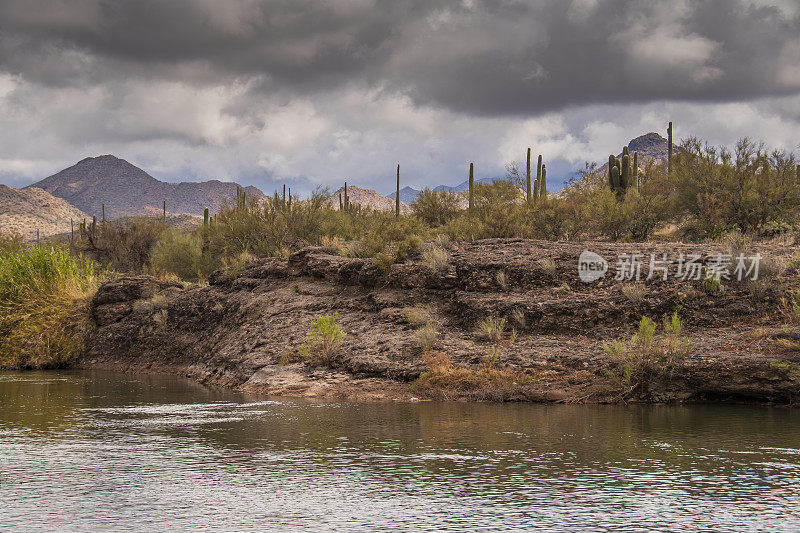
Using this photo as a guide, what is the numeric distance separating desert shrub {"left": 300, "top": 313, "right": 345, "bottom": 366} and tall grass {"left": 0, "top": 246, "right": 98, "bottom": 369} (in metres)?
13.0

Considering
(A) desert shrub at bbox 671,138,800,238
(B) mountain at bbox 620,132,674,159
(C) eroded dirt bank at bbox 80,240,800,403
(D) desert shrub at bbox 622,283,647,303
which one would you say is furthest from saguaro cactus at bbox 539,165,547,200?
(B) mountain at bbox 620,132,674,159

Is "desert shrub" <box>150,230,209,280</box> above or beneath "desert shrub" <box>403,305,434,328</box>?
above

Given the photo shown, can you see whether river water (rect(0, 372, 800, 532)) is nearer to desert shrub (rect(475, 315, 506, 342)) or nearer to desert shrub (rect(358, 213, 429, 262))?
desert shrub (rect(475, 315, 506, 342))

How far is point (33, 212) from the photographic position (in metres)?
148

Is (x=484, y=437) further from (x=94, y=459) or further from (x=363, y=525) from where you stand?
(x=94, y=459)

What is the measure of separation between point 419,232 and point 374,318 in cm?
817

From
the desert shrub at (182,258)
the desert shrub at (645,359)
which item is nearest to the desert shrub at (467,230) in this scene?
the desert shrub at (182,258)

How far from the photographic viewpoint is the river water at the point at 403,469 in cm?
672

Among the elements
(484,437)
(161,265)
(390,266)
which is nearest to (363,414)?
(484,437)

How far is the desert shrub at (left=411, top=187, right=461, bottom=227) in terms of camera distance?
127 feet

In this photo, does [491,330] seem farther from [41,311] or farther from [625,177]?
[625,177]

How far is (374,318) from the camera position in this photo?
20750 mm

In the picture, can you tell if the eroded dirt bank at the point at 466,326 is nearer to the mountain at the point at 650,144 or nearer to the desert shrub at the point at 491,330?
the desert shrub at the point at 491,330

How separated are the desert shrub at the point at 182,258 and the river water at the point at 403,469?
2484 centimetres
